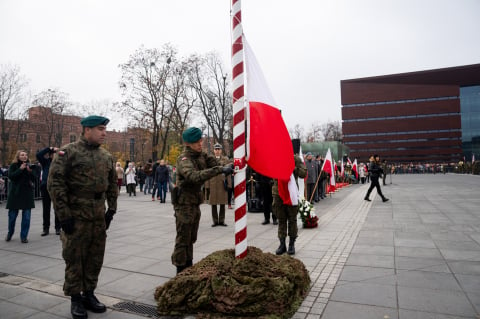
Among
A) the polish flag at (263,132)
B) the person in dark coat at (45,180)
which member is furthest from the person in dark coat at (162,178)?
the polish flag at (263,132)

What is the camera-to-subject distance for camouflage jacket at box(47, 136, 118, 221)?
344 cm

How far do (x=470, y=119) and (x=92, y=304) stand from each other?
90.5 m

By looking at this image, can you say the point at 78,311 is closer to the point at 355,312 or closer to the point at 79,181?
the point at 79,181

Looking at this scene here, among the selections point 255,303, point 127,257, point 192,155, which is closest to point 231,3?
point 192,155

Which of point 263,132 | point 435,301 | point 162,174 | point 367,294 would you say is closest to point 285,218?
point 367,294

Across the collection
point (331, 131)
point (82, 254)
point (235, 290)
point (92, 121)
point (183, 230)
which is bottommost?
point (235, 290)

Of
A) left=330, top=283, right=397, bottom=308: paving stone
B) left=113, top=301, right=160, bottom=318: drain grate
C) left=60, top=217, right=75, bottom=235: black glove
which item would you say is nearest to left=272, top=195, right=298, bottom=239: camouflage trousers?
left=330, top=283, right=397, bottom=308: paving stone

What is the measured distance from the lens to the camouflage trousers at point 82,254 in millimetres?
3480

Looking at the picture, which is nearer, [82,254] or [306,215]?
[82,254]

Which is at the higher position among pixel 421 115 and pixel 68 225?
pixel 421 115

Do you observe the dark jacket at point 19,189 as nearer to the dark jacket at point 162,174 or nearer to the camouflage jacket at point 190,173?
the camouflage jacket at point 190,173

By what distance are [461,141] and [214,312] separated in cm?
8768

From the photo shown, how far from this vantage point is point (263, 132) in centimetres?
400

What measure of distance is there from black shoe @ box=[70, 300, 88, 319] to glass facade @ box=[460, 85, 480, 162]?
88303 millimetres
